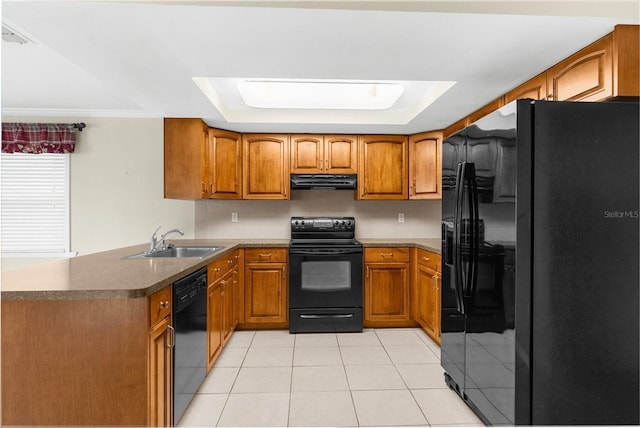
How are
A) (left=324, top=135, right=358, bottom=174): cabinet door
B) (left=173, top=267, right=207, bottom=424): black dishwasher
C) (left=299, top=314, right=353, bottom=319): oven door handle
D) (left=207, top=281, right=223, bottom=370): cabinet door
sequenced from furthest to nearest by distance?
(left=324, top=135, right=358, bottom=174): cabinet door
(left=299, top=314, right=353, bottom=319): oven door handle
(left=207, top=281, right=223, bottom=370): cabinet door
(left=173, top=267, right=207, bottom=424): black dishwasher

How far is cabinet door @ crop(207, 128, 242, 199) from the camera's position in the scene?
3.61 m

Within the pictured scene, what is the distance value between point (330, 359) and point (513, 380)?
60.7 inches

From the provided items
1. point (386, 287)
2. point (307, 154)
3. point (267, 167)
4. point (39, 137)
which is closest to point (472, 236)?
point (386, 287)

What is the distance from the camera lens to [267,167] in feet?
12.9

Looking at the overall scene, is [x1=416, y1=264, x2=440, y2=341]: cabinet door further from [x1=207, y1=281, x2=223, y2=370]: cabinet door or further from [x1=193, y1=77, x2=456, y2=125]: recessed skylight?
[x1=207, y1=281, x2=223, y2=370]: cabinet door

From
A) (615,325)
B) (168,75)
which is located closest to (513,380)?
(615,325)

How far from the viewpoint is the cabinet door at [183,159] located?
11.1 ft

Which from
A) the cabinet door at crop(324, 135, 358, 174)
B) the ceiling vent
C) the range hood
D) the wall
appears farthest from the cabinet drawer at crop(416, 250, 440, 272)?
the ceiling vent

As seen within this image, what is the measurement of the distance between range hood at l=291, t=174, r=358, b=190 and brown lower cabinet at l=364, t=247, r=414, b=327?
732mm

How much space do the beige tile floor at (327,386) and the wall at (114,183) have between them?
5.30 feet

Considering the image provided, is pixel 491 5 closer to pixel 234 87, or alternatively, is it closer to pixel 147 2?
pixel 147 2

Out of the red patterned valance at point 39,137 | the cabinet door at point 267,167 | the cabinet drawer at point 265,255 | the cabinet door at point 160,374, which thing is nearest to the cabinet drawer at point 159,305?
the cabinet door at point 160,374

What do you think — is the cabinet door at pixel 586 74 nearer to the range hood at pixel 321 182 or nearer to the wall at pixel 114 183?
the range hood at pixel 321 182

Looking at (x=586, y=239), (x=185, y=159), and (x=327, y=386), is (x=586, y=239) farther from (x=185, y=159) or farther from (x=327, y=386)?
(x=185, y=159)
